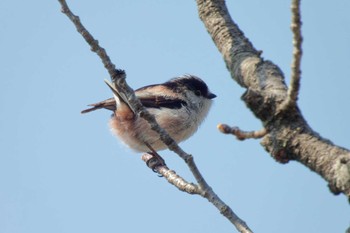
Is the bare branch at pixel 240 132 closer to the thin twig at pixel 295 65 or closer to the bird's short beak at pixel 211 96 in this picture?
the thin twig at pixel 295 65

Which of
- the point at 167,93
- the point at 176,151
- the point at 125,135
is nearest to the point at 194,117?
the point at 167,93

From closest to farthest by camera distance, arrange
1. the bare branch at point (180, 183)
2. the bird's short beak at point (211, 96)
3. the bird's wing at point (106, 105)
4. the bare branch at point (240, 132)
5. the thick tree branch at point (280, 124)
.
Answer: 1. the thick tree branch at point (280, 124)
2. the bare branch at point (240, 132)
3. the bare branch at point (180, 183)
4. the bird's wing at point (106, 105)
5. the bird's short beak at point (211, 96)

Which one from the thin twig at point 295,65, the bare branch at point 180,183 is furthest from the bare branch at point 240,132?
the bare branch at point 180,183

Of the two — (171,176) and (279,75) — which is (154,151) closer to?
(171,176)

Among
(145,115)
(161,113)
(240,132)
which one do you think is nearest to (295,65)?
(240,132)

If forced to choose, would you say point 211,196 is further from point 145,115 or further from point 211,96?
point 211,96
